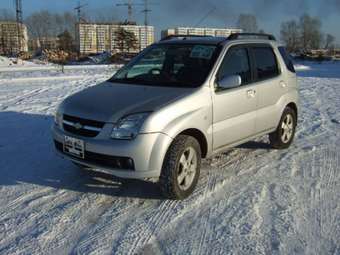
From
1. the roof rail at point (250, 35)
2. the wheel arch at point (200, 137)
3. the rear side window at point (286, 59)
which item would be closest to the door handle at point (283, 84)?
the rear side window at point (286, 59)

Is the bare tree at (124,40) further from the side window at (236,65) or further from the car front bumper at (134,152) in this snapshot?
the car front bumper at (134,152)

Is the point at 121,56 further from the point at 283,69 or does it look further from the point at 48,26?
the point at 283,69

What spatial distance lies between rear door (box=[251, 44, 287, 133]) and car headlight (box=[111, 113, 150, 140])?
216cm

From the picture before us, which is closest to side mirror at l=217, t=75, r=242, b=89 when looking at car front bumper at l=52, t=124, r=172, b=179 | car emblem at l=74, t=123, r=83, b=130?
car front bumper at l=52, t=124, r=172, b=179

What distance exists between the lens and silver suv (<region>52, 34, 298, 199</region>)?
4.45 metres

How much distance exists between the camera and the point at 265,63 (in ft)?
20.8

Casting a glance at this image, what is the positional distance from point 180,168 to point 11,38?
6933cm

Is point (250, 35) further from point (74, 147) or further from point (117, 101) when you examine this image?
point (74, 147)

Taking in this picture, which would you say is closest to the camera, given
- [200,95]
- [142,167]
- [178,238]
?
[178,238]

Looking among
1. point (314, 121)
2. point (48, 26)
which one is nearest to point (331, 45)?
point (48, 26)

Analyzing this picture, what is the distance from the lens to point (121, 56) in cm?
4678

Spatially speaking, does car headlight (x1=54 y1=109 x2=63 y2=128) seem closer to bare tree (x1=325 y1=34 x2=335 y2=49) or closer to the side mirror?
the side mirror

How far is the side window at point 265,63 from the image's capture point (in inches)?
241

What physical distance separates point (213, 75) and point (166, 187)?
147 cm
